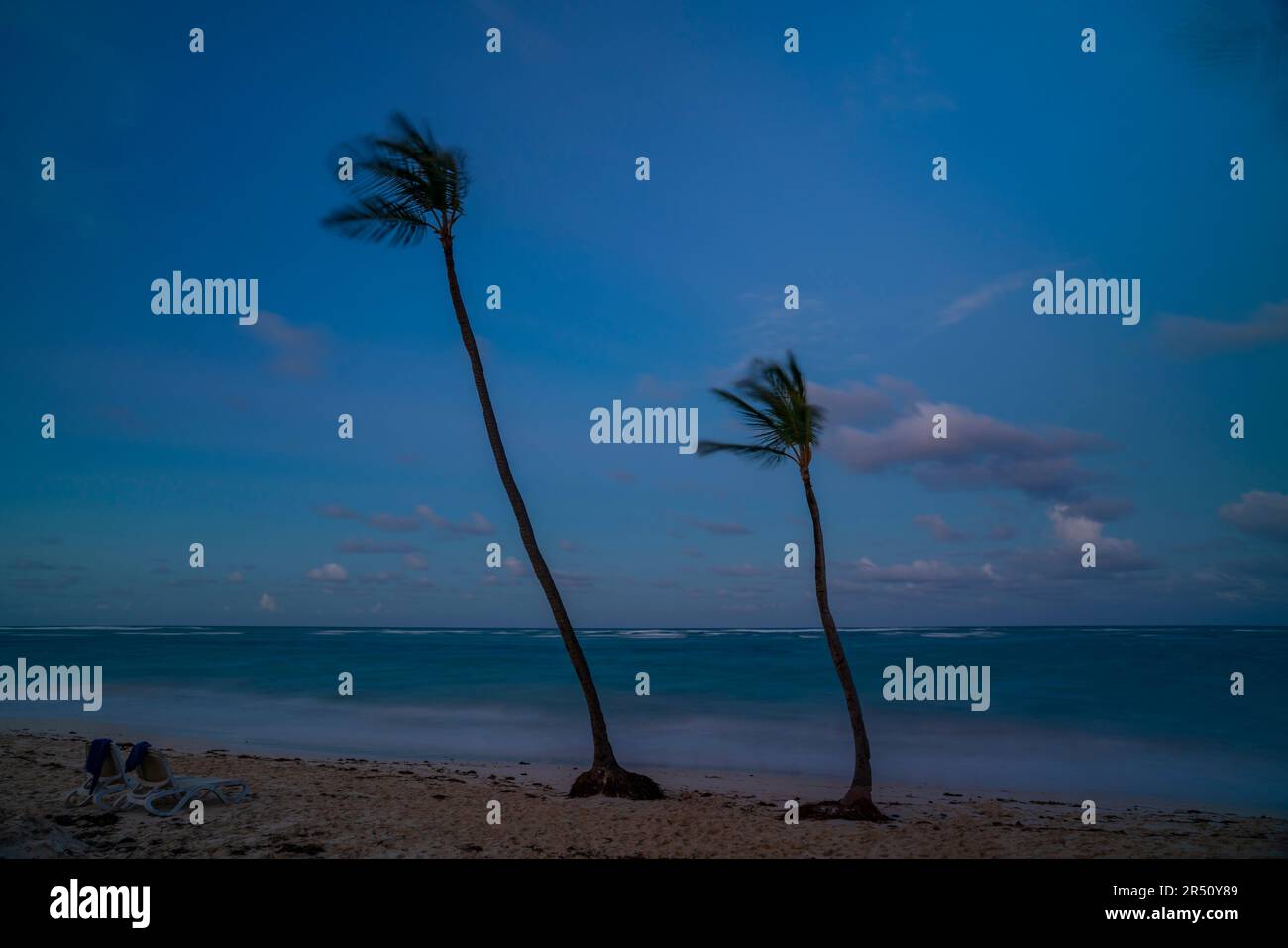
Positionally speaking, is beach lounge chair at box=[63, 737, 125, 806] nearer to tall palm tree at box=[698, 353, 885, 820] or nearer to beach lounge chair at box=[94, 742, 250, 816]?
beach lounge chair at box=[94, 742, 250, 816]

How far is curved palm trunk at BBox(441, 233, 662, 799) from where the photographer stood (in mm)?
10352

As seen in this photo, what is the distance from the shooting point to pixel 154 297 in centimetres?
1084

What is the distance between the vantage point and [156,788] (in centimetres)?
896

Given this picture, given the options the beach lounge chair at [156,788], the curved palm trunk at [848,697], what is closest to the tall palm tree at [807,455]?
the curved palm trunk at [848,697]

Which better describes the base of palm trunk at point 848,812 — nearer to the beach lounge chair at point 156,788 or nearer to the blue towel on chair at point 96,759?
the beach lounge chair at point 156,788

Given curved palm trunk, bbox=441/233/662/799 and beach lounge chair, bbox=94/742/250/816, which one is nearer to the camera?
beach lounge chair, bbox=94/742/250/816

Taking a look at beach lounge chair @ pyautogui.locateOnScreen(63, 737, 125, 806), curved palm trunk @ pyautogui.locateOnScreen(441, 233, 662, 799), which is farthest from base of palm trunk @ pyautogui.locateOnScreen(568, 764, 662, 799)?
beach lounge chair @ pyautogui.locateOnScreen(63, 737, 125, 806)

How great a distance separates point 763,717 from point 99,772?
15.1 meters

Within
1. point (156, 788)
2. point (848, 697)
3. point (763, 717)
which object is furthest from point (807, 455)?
point (763, 717)

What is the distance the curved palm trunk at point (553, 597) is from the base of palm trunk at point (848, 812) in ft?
6.59

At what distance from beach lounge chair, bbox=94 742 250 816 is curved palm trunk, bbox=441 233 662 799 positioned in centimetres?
420
